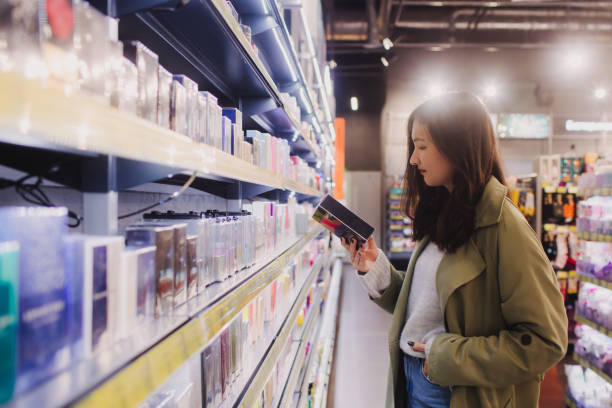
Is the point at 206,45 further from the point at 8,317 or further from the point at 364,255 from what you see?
the point at 8,317

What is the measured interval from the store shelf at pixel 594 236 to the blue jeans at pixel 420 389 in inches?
86.7

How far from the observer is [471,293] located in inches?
52.3

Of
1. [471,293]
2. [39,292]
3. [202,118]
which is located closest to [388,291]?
[471,293]

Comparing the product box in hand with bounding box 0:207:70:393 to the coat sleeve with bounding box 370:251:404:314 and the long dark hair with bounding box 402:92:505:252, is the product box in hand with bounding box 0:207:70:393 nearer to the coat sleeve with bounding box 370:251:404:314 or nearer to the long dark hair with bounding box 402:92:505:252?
the long dark hair with bounding box 402:92:505:252

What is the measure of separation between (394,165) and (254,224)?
935 cm

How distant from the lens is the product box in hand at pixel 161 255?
919mm

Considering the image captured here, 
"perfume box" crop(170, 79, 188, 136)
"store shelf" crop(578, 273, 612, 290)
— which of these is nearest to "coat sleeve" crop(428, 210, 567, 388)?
"perfume box" crop(170, 79, 188, 136)

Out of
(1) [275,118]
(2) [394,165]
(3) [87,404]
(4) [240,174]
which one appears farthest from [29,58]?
(2) [394,165]

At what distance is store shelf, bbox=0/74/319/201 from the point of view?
0.45 meters

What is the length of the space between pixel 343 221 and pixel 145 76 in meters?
1.06

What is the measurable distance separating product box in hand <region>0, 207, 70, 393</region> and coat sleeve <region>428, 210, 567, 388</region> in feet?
3.39

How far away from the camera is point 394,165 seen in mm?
10766

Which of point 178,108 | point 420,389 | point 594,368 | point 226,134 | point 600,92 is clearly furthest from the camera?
point 600,92

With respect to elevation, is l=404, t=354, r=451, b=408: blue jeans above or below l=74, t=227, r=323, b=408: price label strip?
below
